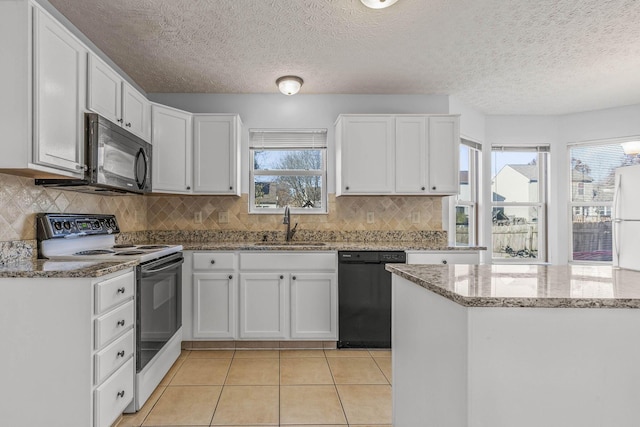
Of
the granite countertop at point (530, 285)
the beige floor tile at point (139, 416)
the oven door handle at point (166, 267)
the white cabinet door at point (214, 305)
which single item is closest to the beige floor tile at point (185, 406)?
the beige floor tile at point (139, 416)

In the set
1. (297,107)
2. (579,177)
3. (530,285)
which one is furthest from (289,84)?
(579,177)

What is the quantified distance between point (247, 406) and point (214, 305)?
3.70 ft

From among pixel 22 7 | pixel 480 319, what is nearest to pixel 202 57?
pixel 22 7

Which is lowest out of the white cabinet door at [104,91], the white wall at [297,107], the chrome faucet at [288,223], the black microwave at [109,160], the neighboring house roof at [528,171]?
the chrome faucet at [288,223]

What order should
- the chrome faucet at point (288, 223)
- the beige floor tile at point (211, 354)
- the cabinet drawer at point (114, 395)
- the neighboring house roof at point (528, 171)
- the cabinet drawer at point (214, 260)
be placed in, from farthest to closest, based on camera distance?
1. the neighboring house roof at point (528, 171)
2. the chrome faucet at point (288, 223)
3. the cabinet drawer at point (214, 260)
4. the beige floor tile at point (211, 354)
5. the cabinet drawer at point (114, 395)

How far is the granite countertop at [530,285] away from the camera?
1.09 meters

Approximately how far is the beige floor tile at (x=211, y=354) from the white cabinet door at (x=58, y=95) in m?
1.81

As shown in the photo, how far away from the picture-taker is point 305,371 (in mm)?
2814

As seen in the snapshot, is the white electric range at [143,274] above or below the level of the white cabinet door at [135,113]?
below

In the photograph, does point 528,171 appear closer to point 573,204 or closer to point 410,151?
point 573,204

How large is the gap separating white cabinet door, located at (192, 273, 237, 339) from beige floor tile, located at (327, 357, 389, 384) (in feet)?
3.09

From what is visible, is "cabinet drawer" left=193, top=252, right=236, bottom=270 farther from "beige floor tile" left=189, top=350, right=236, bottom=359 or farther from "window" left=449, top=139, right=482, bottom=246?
"window" left=449, top=139, right=482, bottom=246

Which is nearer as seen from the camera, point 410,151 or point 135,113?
point 135,113

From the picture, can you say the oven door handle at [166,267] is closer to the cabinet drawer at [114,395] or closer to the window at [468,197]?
the cabinet drawer at [114,395]
